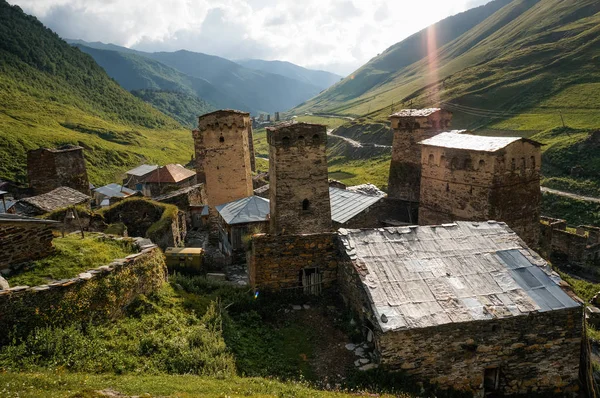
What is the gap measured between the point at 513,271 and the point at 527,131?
6254 cm

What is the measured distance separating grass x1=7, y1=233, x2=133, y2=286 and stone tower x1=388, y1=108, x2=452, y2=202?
17.1 m

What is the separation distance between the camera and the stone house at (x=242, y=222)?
21078 millimetres

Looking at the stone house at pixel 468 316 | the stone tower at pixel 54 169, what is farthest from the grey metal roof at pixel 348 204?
the stone tower at pixel 54 169

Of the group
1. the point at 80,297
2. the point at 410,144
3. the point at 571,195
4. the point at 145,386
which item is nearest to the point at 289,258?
the point at 80,297

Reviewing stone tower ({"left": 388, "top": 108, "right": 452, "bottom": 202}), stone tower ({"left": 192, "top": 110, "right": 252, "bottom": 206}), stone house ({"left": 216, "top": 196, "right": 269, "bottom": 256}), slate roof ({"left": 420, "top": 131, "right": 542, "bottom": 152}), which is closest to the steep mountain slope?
stone tower ({"left": 388, "top": 108, "right": 452, "bottom": 202})

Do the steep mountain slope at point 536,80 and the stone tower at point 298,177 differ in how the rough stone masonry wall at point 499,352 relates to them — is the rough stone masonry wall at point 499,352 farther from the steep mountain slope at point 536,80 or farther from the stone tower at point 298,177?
the steep mountain slope at point 536,80

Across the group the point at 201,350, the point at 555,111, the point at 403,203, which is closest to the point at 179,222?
the point at 403,203

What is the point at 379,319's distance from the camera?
9.37m

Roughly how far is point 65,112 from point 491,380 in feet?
319

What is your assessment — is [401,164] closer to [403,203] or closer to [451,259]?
[403,203]

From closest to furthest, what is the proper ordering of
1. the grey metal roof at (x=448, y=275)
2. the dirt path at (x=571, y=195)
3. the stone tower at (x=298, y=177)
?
the grey metal roof at (x=448, y=275)
the stone tower at (x=298, y=177)
the dirt path at (x=571, y=195)

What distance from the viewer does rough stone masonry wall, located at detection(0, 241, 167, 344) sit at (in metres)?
8.22

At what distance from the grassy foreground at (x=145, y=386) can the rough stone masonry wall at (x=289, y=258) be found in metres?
3.98

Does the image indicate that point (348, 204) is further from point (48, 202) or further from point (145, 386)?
point (48, 202)
